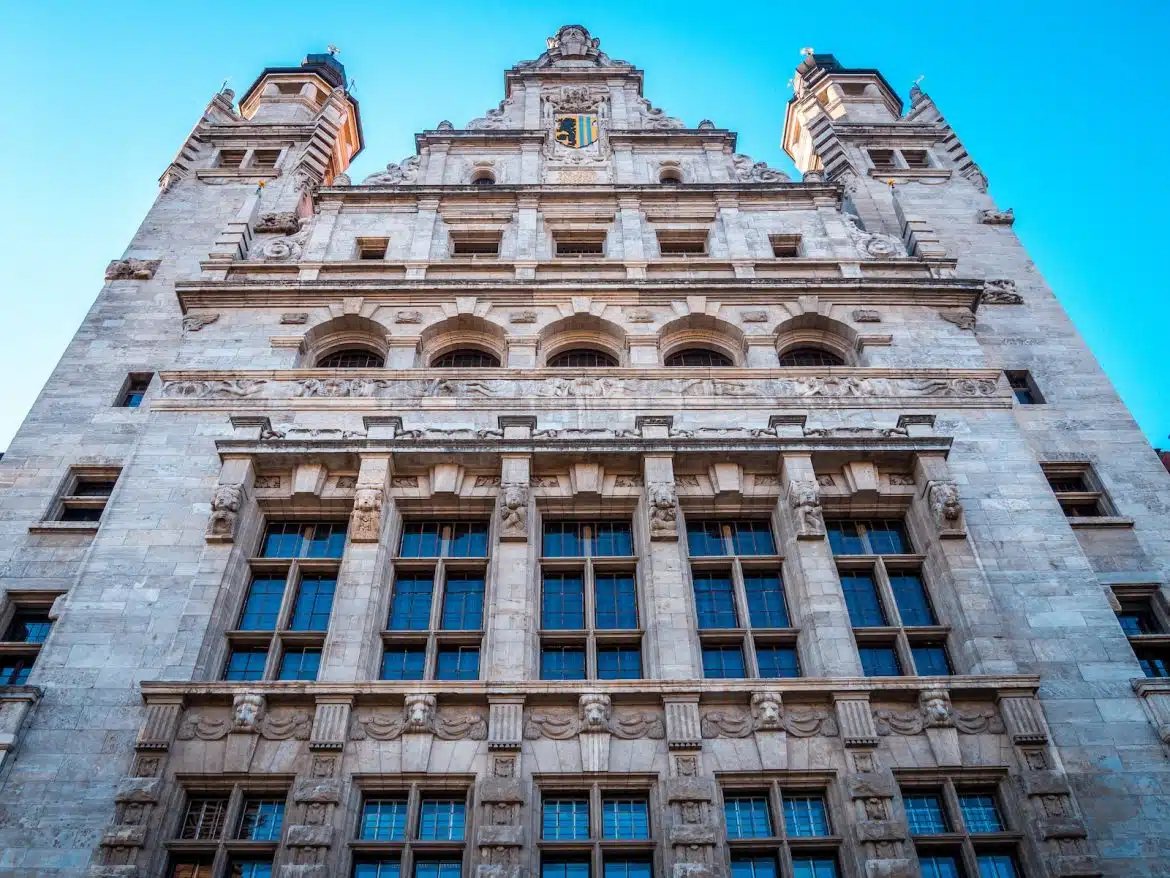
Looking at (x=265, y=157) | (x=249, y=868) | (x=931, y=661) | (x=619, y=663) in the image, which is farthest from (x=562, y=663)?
(x=265, y=157)

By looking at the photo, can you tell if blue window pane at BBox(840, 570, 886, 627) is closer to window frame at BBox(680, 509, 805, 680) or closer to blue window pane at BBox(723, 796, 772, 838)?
window frame at BBox(680, 509, 805, 680)

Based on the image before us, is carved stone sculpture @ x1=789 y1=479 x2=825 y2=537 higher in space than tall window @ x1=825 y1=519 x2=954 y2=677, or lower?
higher

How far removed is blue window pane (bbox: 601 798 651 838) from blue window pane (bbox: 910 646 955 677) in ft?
16.1

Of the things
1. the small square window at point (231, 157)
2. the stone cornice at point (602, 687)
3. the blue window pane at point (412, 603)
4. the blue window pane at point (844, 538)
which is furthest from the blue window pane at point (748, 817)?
the small square window at point (231, 157)

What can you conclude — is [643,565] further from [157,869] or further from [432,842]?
[157,869]

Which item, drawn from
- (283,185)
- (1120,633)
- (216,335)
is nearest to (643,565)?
(1120,633)

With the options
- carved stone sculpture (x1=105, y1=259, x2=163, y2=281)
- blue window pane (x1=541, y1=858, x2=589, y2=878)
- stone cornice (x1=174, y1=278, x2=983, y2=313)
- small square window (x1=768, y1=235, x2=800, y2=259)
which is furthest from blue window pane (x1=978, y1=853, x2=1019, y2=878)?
carved stone sculpture (x1=105, y1=259, x2=163, y2=281)

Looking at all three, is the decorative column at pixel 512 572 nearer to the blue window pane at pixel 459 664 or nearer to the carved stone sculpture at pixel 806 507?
the blue window pane at pixel 459 664

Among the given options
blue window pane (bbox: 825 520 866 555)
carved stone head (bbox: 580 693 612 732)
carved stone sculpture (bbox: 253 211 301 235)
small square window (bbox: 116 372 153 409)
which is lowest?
carved stone head (bbox: 580 693 612 732)

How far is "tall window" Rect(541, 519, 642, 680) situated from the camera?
1636 cm

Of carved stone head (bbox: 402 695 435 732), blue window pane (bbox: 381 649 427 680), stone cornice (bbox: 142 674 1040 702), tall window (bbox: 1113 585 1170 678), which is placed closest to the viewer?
carved stone head (bbox: 402 695 435 732)

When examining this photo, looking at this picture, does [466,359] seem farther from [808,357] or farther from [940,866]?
[940,866]

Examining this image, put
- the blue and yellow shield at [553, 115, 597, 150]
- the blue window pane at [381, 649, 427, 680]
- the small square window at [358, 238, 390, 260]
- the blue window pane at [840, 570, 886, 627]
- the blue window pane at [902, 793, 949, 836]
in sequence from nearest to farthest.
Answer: the blue window pane at [902, 793, 949, 836] < the blue window pane at [381, 649, 427, 680] < the blue window pane at [840, 570, 886, 627] < the small square window at [358, 238, 390, 260] < the blue and yellow shield at [553, 115, 597, 150]

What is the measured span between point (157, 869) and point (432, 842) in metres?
3.39
